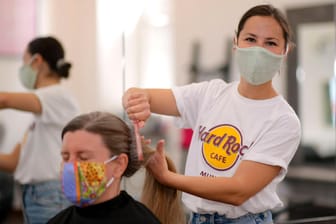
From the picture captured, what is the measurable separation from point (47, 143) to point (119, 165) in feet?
2.68

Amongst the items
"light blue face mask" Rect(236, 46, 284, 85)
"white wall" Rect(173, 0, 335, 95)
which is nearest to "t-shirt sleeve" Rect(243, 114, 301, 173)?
"light blue face mask" Rect(236, 46, 284, 85)

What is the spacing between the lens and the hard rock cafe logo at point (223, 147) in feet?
5.26

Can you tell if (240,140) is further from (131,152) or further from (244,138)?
(131,152)

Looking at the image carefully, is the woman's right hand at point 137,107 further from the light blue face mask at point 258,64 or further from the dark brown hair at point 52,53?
the dark brown hair at point 52,53

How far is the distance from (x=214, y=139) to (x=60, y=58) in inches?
41.2

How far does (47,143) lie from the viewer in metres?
2.31

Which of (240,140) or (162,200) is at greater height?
(240,140)

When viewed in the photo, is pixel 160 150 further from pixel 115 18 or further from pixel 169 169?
pixel 115 18

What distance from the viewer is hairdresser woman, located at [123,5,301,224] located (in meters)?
1.54

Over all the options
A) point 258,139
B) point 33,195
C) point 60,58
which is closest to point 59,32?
point 60,58

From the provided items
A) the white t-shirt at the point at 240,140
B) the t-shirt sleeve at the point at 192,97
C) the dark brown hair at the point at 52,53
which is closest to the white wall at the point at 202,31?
the dark brown hair at the point at 52,53

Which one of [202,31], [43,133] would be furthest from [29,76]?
[202,31]

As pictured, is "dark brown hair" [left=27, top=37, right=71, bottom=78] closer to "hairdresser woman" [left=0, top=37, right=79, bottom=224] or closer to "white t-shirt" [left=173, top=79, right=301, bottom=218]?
"hairdresser woman" [left=0, top=37, right=79, bottom=224]

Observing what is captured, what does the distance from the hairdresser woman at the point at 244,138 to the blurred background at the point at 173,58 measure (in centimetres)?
27
